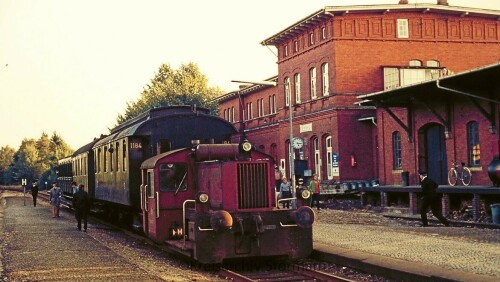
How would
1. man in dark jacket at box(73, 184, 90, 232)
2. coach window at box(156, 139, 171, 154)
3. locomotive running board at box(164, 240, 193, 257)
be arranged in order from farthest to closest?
man in dark jacket at box(73, 184, 90, 232), coach window at box(156, 139, 171, 154), locomotive running board at box(164, 240, 193, 257)

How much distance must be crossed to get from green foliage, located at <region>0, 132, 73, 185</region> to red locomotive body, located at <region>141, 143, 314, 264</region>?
97.7 metres

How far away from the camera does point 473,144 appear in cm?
2677

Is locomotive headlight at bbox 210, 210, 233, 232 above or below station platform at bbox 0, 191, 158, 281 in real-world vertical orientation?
above

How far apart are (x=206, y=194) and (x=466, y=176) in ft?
52.8

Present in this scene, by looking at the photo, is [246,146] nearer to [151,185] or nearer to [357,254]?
[151,185]

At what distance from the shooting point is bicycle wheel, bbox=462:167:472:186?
85.8 feet

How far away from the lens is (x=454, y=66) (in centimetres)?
4128

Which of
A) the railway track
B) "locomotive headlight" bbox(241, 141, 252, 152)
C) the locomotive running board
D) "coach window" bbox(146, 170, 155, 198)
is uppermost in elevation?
"locomotive headlight" bbox(241, 141, 252, 152)

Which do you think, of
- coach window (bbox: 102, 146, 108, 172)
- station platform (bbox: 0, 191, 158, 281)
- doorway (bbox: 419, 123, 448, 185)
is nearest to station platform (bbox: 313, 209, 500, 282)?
station platform (bbox: 0, 191, 158, 281)

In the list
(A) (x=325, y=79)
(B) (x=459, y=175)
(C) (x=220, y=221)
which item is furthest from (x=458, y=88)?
(A) (x=325, y=79)

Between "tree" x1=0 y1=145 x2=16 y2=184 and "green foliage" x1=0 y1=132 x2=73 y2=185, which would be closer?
"green foliage" x1=0 y1=132 x2=73 y2=185

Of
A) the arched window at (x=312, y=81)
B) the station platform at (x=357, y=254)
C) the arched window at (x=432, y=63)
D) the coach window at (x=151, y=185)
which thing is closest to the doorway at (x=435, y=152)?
the station platform at (x=357, y=254)

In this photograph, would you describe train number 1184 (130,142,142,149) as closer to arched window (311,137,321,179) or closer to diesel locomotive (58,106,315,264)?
diesel locomotive (58,106,315,264)

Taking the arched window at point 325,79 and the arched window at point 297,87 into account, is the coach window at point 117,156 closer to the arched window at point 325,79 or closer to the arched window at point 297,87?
the arched window at point 325,79
